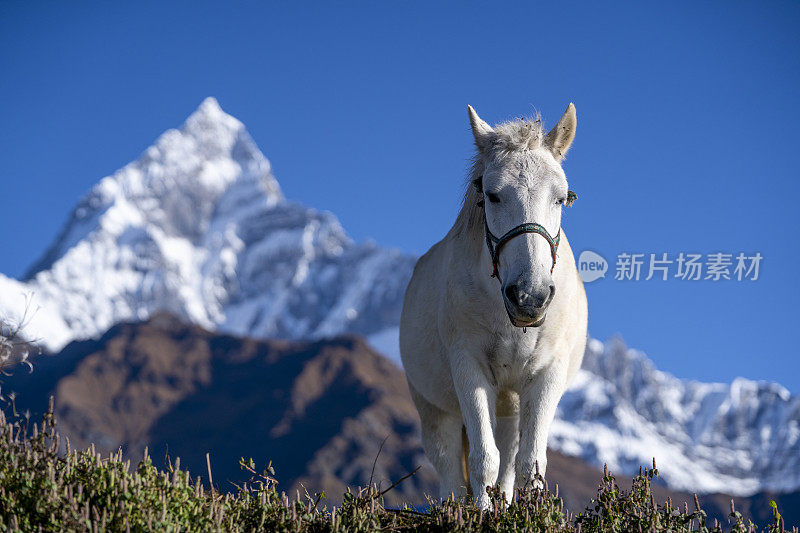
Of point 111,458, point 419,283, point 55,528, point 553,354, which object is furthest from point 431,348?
point 55,528

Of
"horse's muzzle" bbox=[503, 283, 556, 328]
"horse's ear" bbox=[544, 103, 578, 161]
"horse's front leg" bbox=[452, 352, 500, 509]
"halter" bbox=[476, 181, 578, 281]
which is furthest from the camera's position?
"horse's ear" bbox=[544, 103, 578, 161]

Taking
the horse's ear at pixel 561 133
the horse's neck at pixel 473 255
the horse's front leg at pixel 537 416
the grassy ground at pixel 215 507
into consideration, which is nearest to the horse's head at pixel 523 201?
the horse's ear at pixel 561 133

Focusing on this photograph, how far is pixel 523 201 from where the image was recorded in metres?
5.25

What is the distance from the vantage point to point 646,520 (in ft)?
14.2

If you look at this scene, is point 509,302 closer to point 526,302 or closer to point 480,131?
point 526,302

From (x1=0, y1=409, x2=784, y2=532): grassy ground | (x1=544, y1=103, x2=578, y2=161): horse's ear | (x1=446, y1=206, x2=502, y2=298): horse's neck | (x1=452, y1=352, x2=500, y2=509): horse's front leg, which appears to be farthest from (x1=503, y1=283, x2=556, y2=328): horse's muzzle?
(x1=544, y1=103, x2=578, y2=161): horse's ear

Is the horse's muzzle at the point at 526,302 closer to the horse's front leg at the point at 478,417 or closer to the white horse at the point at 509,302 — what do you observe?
the white horse at the point at 509,302

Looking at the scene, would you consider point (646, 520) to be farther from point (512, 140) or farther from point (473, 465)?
point (512, 140)

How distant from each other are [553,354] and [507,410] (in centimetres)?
84

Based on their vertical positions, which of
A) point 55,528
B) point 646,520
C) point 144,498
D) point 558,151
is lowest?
point 55,528

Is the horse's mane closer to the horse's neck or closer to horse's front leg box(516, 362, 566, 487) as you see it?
the horse's neck

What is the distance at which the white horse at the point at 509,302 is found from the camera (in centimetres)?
510

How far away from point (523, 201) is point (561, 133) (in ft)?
3.39

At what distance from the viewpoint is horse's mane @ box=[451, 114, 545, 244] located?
18.9 feet
